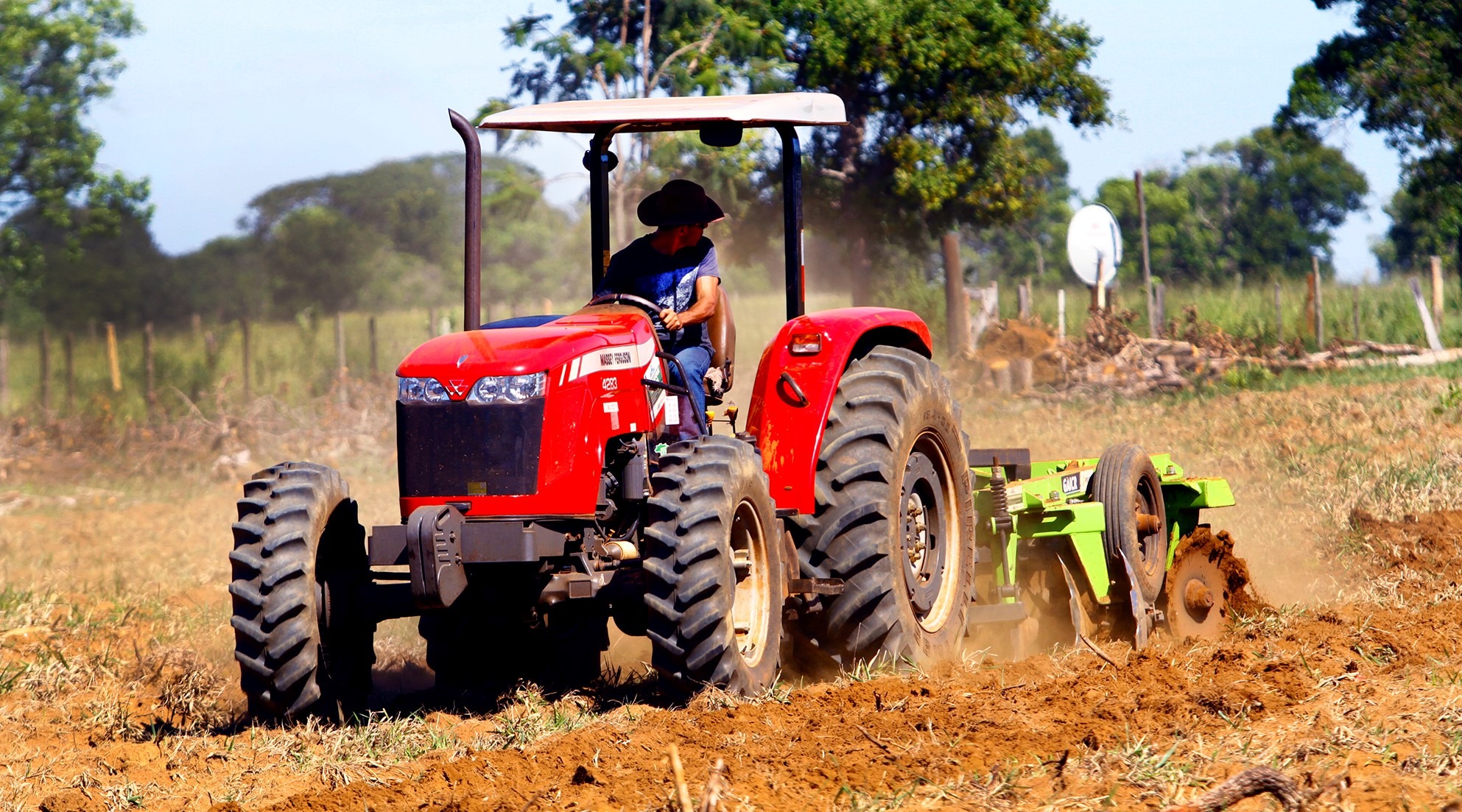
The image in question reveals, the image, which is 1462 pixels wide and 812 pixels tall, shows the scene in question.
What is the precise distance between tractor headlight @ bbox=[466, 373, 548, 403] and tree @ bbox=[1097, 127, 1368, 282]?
39164 millimetres

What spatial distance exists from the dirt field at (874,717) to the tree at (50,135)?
1742 centimetres

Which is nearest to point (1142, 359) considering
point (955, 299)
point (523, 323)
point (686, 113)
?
point (955, 299)

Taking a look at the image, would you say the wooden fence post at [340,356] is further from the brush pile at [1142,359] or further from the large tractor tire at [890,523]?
the large tractor tire at [890,523]

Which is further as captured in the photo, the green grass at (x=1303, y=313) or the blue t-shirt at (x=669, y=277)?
the green grass at (x=1303, y=313)

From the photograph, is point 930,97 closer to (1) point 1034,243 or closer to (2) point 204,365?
(2) point 204,365

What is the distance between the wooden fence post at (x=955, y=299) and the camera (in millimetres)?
22953

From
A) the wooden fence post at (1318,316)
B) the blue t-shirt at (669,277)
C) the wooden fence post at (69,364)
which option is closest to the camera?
the blue t-shirt at (669,277)

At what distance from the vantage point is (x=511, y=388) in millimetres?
5980

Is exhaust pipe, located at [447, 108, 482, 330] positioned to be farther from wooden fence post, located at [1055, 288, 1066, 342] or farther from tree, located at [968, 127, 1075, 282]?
tree, located at [968, 127, 1075, 282]

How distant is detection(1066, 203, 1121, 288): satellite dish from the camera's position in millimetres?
20750

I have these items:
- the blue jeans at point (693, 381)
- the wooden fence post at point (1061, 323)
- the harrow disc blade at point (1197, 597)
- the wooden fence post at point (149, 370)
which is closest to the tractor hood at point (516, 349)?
the blue jeans at point (693, 381)

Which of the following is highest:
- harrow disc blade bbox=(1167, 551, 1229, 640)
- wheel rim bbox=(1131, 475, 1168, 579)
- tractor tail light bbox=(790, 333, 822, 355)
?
tractor tail light bbox=(790, 333, 822, 355)

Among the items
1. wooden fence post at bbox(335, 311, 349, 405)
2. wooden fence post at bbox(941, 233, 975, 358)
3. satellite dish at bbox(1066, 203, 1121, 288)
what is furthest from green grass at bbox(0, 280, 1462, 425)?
satellite dish at bbox(1066, 203, 1121, 288)

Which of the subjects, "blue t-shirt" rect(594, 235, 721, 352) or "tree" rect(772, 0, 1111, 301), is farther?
"tree" rect(772, 0, 1111, 301)
